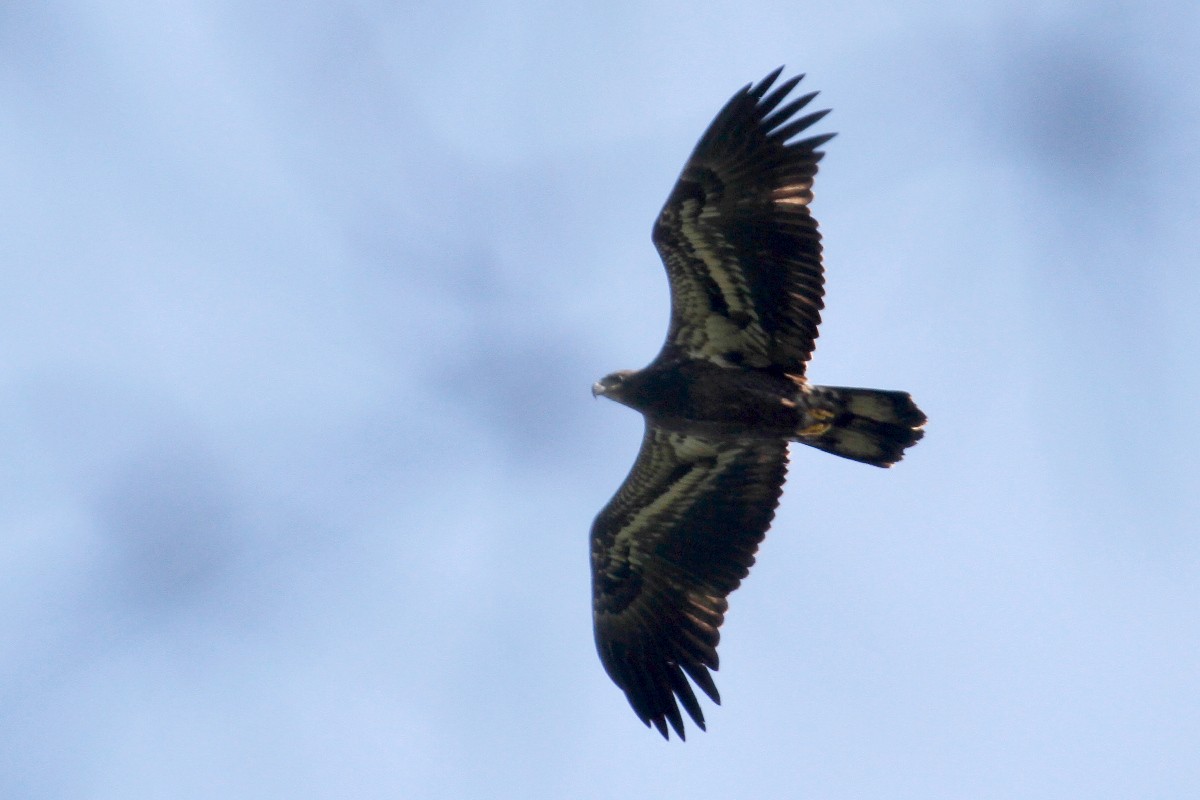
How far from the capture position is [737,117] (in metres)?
12.8

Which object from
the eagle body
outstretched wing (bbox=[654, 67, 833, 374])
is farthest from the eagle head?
outstretched wing (bbox=[654, 67, 833, 374])

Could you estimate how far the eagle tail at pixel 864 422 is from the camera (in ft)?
42.2

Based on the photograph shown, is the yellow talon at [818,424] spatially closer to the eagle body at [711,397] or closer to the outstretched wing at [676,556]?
the eagle body at [711,397]

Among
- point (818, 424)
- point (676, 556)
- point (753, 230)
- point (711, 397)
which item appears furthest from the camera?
point (676, 556)

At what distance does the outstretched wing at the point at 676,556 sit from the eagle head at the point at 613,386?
1.53 ft

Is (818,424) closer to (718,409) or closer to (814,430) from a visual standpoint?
(814,430)

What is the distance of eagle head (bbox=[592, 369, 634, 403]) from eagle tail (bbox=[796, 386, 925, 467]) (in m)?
1.67

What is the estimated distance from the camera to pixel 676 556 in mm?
13891

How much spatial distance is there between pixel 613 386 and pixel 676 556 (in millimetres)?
1649

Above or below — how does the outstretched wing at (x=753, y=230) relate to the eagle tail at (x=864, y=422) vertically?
above

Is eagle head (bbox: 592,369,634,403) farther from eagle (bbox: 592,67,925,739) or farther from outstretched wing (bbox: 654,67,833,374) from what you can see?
outstretched wing (bbox: 654,67,833,374)

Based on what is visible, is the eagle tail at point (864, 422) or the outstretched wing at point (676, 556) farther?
the outstretched wing at point (676, 556)

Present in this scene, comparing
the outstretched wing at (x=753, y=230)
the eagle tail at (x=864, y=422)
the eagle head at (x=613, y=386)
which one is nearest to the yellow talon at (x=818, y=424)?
the eagle tail at (x=864, y=422)

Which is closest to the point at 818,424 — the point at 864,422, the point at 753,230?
the point at 864,422
